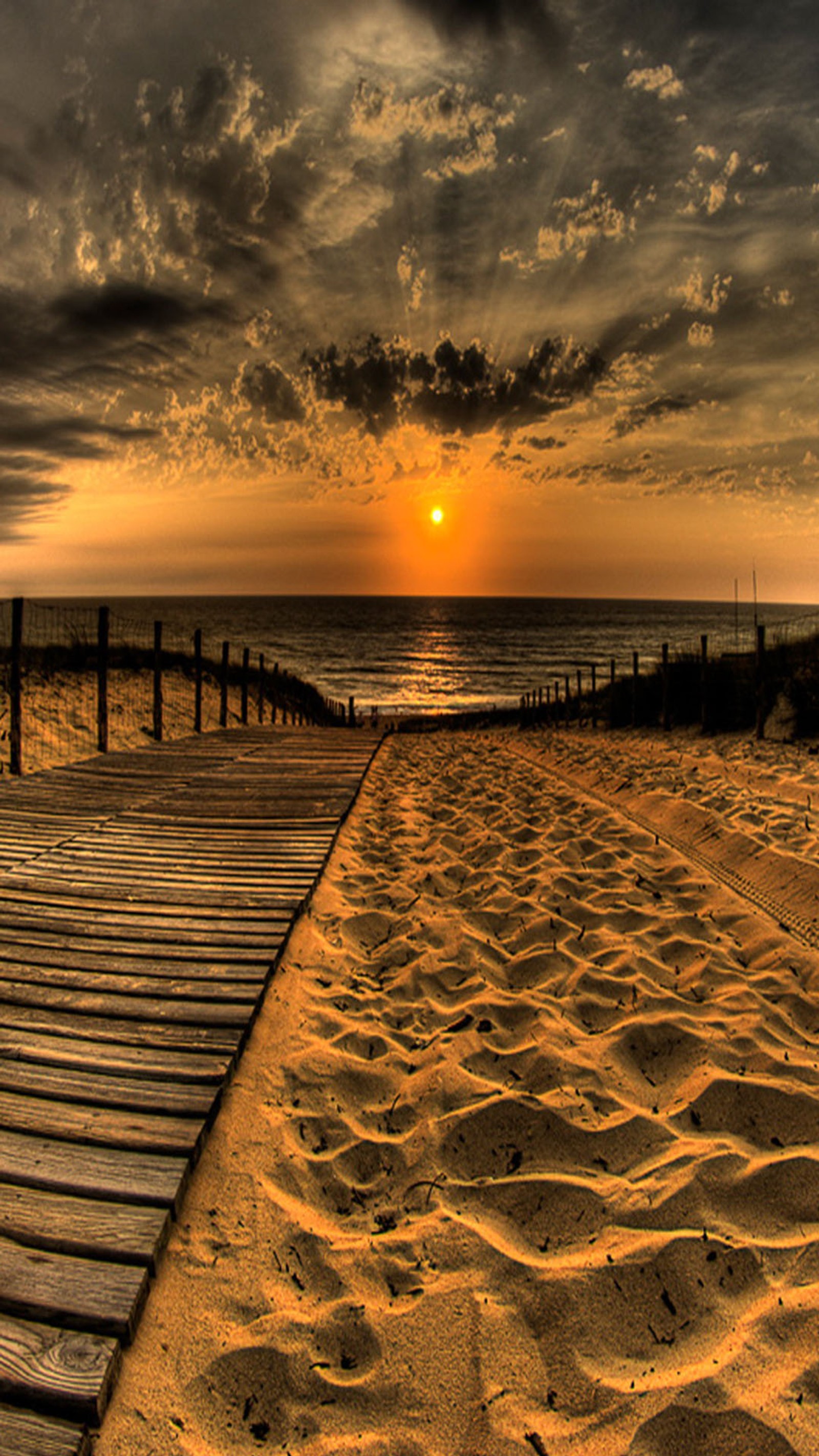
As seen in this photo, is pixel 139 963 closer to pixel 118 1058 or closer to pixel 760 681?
pixel 118 1058

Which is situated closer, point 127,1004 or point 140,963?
point 127,1004

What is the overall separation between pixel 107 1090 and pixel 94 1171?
39cm

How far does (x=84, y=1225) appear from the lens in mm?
1878

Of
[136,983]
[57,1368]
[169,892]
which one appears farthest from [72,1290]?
[169,892]

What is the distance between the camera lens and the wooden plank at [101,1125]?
7.16 ft

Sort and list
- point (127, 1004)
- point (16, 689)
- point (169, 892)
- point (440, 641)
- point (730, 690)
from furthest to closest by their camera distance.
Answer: point (440, 641) < point (730, 690) < point (16, 689) < point (169, 892) < point (127, 1004)

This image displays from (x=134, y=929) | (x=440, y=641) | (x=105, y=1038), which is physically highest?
(x=440, y=641)

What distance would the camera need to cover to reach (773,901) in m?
4.55

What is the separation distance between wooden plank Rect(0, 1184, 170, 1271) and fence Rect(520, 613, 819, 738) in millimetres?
12814

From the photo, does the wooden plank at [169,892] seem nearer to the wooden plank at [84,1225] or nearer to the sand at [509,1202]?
the sand at [509,1202]

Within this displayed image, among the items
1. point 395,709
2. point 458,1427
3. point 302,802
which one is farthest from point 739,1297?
point 395,709

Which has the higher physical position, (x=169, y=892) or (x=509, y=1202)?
(x=169, y=892)

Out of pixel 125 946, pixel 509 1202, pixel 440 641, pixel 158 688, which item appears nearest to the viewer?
pixel 509 1202

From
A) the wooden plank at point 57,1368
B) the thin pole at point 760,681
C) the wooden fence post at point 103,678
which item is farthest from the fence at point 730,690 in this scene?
the wooden plank at point 57,1368
